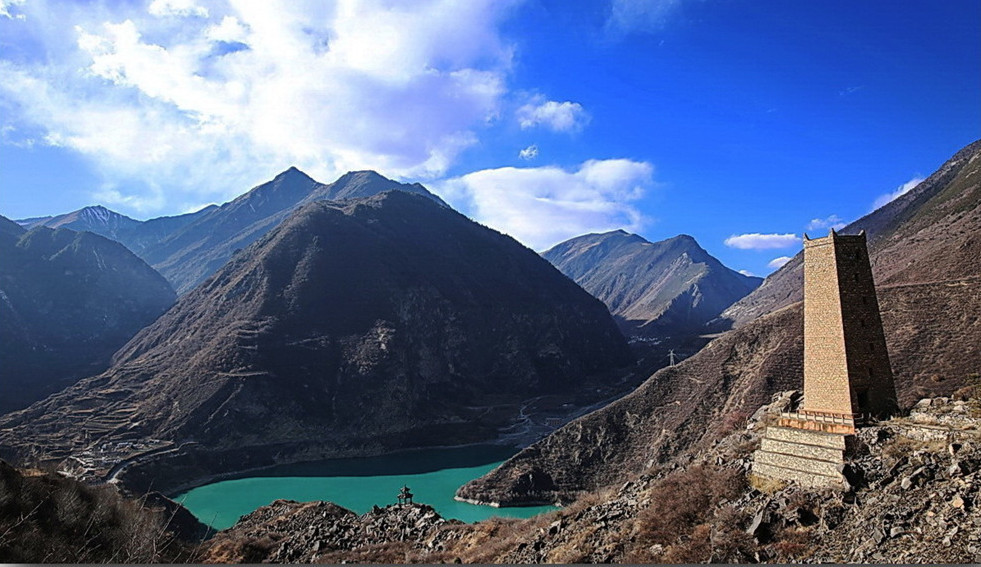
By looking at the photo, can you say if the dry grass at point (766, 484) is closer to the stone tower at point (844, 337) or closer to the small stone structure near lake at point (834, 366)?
the small stone structure near lake at point (834, 366)

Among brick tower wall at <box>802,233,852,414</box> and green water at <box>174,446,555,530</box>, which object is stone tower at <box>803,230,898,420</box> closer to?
brick tower wall at <box>802,233,852,414</box>

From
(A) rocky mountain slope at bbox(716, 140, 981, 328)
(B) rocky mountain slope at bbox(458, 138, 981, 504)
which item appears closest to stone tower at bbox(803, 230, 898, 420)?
(A) rocky mountain slope at bbox(716, 140, 981, 328)

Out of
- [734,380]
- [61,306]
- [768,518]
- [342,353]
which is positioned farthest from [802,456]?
[61,306]

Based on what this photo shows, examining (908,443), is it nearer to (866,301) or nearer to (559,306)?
(866,301)

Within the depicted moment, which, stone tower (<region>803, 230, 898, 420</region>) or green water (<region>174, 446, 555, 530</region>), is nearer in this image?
stone tower (<region>803, 230, 898, 420</region>)

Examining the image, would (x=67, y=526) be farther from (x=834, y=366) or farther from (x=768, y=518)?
(x=834, y=366)

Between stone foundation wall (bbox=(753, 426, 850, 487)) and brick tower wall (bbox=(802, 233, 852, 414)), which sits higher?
brick tower wall (bbox=(802, 233, 852, 414))
